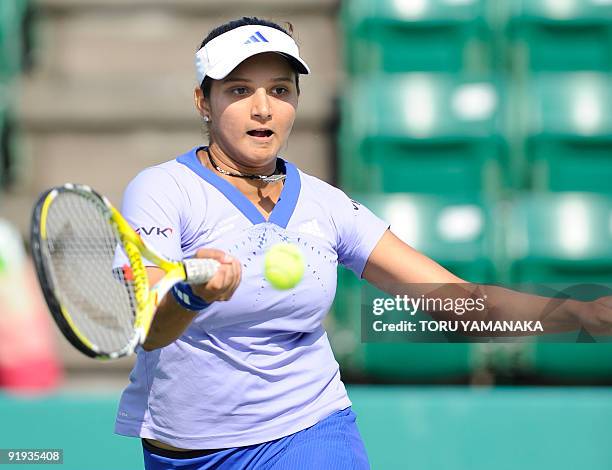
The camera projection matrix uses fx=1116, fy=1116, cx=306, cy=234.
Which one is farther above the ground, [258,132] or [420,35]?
[420,35]

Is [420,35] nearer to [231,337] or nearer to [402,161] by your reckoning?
[402,161]

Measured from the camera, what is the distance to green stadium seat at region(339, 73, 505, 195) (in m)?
5.40

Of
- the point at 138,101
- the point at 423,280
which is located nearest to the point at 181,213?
the point at 423,280

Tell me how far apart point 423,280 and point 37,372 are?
280 centimetres

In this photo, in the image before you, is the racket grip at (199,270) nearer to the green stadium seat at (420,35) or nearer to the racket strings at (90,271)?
the racket strings at (90,271)

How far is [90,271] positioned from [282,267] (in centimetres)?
42

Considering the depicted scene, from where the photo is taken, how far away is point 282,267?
2.29 meters

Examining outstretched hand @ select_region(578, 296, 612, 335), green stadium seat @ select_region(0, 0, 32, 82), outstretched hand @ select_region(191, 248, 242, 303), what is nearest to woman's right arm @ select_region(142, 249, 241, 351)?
outstretched hand @ select_region(191, 248, 242, 303)

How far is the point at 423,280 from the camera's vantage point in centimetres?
265

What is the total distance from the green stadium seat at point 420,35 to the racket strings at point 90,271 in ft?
12.1

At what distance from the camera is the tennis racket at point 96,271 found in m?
2.03

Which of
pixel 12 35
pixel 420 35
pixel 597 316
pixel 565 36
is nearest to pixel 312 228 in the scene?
pixel 597 316

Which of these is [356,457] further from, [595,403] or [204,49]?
[595,403]

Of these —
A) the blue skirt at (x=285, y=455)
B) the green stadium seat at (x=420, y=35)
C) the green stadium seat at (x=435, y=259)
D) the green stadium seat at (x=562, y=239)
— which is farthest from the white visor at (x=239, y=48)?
the green stadium seat at (x=420, y=35)
